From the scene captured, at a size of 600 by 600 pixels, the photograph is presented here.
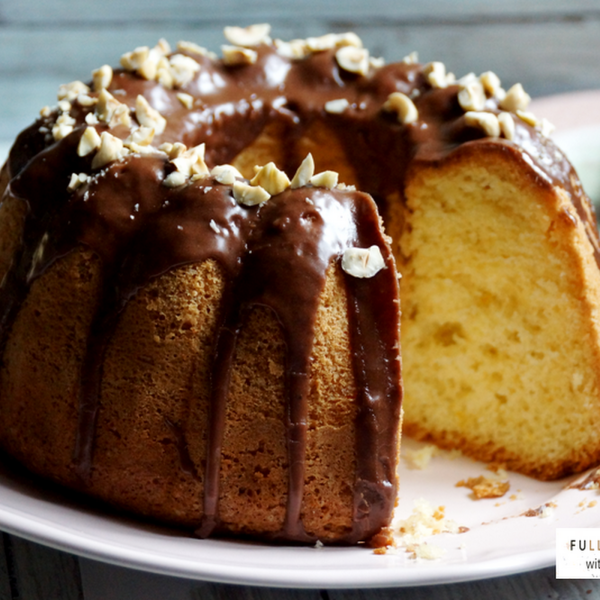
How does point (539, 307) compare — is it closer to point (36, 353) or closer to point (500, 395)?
point (500, 395)

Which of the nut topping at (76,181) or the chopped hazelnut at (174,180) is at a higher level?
the nut topping at (76,181)

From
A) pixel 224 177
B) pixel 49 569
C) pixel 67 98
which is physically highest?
pixel 67 98

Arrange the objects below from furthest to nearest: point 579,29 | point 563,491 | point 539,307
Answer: point 579,29 < point 539,307 < point 563,491

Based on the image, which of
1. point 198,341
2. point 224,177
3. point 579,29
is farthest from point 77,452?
point 579,29

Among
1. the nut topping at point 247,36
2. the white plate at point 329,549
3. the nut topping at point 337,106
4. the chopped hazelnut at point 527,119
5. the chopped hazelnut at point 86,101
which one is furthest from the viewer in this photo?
the nut topping at point 247,36

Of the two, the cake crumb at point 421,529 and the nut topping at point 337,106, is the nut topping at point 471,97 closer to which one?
the nut topping at point 337,106

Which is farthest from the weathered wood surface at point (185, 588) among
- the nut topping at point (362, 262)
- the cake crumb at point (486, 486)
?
the nut topping at point (362, 262)

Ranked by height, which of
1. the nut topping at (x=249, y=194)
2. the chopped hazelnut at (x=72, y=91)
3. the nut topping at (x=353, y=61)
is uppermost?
the nut topping at (x=353, y=61)
